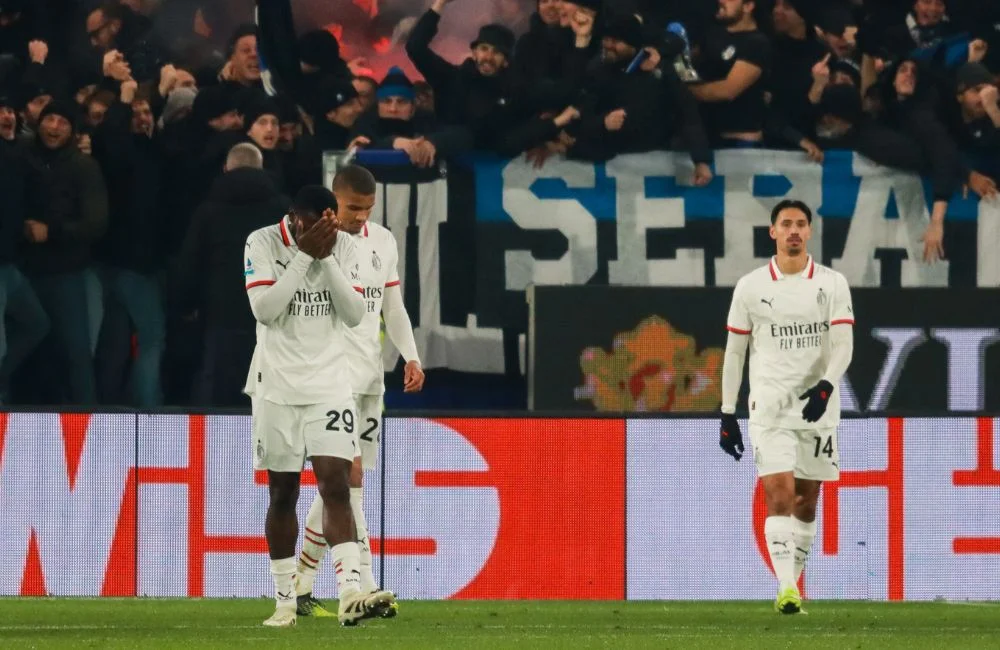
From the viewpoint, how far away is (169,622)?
911 cm

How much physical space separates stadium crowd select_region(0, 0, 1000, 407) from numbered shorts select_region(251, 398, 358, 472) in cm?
575

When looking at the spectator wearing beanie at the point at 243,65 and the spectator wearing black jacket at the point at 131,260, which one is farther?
the spectator wearing beanie at the point at 243,65

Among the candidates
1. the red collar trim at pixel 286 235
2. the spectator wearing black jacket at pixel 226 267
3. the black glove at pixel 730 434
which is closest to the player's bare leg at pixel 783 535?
the black glove at pixel 730 434

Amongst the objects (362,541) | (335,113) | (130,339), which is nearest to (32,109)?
(130,339)

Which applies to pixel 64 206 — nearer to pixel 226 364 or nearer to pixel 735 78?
pixel 226 364

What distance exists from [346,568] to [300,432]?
60 cm

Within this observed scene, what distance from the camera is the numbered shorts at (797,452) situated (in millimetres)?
9836

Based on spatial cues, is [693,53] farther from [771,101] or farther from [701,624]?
[701,624]

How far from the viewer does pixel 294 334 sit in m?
8.18

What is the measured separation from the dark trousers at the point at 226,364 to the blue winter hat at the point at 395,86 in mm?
2229

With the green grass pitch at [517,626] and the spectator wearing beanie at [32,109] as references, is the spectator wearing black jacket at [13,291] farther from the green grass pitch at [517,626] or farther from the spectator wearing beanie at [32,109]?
the green grass pitch at [517,626]

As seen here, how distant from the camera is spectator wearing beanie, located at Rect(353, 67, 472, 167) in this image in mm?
14781

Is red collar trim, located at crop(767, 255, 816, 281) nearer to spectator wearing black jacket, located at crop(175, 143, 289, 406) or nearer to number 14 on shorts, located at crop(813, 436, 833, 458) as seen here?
number 14 on shorts, located at crop(813, 436, 833, 458)

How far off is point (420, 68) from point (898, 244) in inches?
155
